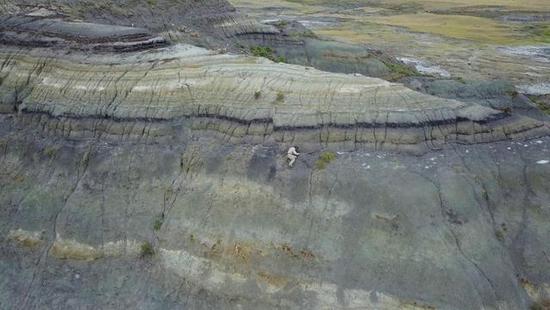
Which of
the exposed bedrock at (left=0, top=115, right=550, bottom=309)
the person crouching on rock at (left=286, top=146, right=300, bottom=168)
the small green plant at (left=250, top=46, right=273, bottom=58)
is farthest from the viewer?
the small green plant at (left=250, top=46, right=273, bottom=58)

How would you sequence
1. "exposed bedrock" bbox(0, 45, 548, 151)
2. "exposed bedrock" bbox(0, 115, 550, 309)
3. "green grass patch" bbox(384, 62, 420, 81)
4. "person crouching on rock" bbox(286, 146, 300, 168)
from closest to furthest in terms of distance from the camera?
"exposed bedrock" bbox(0, 115, 550, 309) < "person crouching on rock" bbox(286, 146, 300, 168) < "exposed bedrock" bbox(0, 45, 548, 151) < "green grass patch" bbox(384, 62, 420, 81)

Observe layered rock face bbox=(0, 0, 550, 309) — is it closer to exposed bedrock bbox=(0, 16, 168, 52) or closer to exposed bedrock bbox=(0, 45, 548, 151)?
exposed bedrock bbox=(0, 45, 548, 151)

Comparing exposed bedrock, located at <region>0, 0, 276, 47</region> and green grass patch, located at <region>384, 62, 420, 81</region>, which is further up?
exposed bedrock, located at <region>0, 0, 276, 47</region>

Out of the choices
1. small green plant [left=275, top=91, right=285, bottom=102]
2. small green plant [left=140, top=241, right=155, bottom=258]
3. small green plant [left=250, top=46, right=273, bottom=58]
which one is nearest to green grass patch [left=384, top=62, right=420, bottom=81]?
small green plant [left=250, top=46, right=273, bottom=58]

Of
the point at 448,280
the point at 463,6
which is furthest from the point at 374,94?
the point at 463,6

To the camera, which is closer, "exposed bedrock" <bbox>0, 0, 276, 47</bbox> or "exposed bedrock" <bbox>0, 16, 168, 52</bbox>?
"exposed bedrock" <bbox>0, 16, 168, 52</bbox>

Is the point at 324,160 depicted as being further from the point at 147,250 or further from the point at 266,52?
the point at 266,52

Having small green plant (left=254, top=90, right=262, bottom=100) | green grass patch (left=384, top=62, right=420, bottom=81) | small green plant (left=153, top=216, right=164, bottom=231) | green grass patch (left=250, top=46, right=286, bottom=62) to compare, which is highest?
small green plant (left=254, top=90, right=262, bottom=100)

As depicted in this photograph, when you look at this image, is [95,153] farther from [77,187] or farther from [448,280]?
[448,280]
